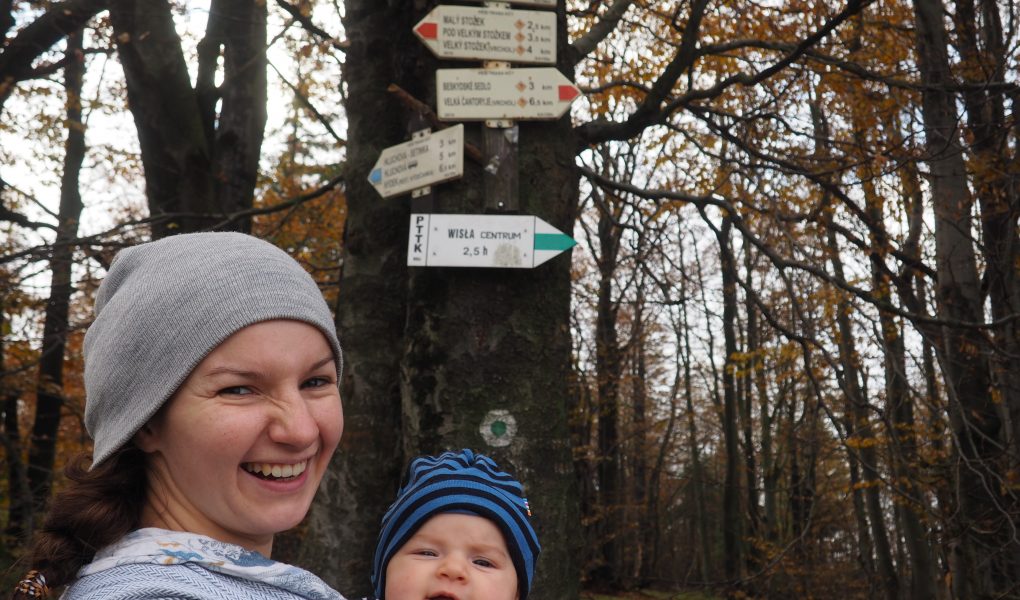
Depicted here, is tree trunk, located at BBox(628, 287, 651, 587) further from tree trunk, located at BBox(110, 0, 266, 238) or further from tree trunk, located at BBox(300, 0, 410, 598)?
tree trunk, located at BBox(300, 0, 410, 598)

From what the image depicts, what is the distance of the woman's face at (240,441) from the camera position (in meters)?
1.34

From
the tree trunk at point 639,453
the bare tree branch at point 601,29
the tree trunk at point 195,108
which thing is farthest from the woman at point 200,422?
the tree trunk at point 639,453

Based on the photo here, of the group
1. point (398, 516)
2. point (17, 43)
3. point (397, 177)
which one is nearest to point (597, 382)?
point (17, 43)

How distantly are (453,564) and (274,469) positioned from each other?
63 centimetres

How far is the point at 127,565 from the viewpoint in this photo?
121 cm

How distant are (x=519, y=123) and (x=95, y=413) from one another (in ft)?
6.96

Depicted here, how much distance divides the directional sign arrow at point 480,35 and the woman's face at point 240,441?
6.82 ft

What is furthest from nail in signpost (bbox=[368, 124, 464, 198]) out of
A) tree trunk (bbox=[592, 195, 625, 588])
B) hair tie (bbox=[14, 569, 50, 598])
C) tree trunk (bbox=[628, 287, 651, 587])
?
tree trunk (bbox=[628, 287, 651, 587])

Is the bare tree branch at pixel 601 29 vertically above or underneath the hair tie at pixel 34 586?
above

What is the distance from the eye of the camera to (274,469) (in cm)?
140

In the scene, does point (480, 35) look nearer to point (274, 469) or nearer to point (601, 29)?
point (601, 29)

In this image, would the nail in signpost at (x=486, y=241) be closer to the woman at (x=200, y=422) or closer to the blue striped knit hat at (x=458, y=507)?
the blue striped knit hat at (x=458, y=507)

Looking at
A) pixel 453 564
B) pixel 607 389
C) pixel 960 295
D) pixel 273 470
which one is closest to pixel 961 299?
pixel 960 295

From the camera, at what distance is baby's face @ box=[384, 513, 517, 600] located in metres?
1.88
